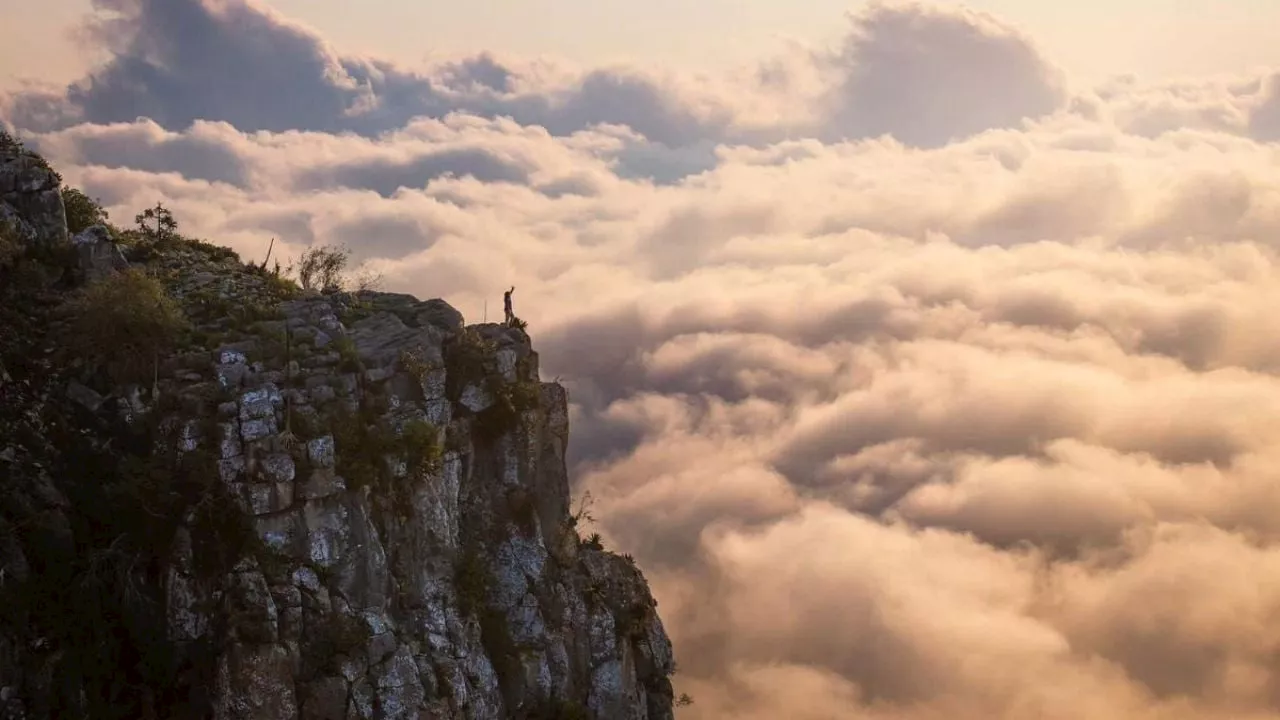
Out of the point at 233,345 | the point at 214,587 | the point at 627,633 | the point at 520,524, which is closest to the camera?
the point at 214,587

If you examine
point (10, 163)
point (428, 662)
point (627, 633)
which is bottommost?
point (428, 662)

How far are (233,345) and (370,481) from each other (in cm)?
1063

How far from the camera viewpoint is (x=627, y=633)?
67.6m

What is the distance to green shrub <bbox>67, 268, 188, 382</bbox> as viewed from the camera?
182ft

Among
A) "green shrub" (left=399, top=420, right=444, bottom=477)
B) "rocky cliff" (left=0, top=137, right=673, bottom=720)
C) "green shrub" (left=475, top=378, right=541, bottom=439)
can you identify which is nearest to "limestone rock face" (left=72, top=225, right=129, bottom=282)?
"rocky cliff" (left=0, top=137, right=673, bottom=720)

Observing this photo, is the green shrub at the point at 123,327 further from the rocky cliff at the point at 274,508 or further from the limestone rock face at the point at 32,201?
the limestone rock face at the point at 32,201

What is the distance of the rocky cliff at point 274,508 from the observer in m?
48.0

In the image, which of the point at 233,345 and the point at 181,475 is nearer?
the point at 181,475

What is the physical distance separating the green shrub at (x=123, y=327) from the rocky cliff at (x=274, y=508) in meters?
0.12

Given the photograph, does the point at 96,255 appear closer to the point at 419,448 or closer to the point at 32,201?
the point at 32,201

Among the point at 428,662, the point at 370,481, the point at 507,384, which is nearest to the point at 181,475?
the point at 370,481

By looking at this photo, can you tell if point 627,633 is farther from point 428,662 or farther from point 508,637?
point 428,662

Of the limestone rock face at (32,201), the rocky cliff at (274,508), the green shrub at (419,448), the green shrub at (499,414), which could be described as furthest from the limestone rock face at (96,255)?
the green shrub at (499,414)

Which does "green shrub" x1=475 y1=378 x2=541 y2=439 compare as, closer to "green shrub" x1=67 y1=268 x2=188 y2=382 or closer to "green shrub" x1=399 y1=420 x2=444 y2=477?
"green shrub" x1=399 y1=420 x2=444 y2=477
